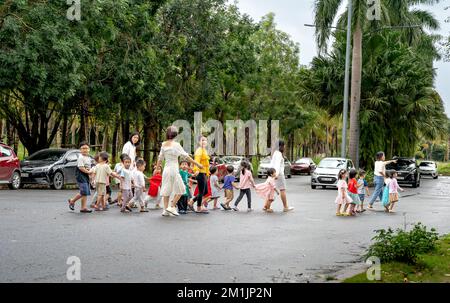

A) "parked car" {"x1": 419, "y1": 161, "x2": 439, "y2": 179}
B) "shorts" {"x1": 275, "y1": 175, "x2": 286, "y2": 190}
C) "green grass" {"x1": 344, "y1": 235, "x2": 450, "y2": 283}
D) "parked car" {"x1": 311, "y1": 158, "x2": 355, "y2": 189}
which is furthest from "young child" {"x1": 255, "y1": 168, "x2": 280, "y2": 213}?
"parked car" {"x1": 419, "y1": 161, "x2": 439, "y2": 179}

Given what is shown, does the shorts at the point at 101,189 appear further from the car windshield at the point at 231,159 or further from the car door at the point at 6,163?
the car windshield at the point at 231,159

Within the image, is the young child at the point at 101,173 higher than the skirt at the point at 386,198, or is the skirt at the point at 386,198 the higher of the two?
the young child at the point at 101,173

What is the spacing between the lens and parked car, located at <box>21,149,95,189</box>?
84.6 feet

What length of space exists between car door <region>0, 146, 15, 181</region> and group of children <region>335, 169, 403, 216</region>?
1163 cm

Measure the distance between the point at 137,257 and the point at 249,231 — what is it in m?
4.04

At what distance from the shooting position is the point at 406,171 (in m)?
38.2

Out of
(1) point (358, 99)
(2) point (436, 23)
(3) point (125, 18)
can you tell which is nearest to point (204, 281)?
(3) point (125, 18)

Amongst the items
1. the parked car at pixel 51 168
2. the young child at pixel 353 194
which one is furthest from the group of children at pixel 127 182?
the parked car at pixel 51 168

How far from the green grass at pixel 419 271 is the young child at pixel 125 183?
847cm

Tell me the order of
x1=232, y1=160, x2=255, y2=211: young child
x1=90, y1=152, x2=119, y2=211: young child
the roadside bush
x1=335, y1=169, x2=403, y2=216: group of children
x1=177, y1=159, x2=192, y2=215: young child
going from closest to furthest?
the roadside bush, x1=90, y1=152, x2=119, y2=211: young child, x1=177, y1=159, x2=192, y2=215: young child, x1=335, y1=169, x2=403, y2=216: group of children, x1=232, y1=160, x2=255, y2=211: young child

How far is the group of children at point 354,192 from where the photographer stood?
17.9m

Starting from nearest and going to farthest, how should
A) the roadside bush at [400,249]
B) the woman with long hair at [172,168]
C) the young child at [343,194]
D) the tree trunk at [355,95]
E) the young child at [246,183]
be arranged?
the roadside bush at [400,249] < the woman with long hair at [172,168] < the young child at [343,194] < the young child at [246,183] < the tree trunk at [355,95]

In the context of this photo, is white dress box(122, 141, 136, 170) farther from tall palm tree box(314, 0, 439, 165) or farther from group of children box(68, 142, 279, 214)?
tall palm tree box(314, 0, 439, 165)

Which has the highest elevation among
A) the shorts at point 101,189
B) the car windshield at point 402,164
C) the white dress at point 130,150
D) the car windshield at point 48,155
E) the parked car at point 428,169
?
the white dress at point 130,150
